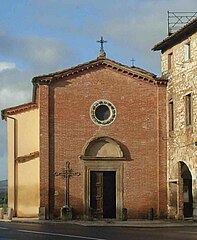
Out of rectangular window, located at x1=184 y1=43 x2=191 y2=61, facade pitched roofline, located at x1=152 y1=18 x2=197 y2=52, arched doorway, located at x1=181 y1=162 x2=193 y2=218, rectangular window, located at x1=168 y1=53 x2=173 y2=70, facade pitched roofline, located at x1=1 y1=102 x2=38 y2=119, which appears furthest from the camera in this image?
facade pitched roofline, located at x1=1 y1=102 x2=38 y2=119

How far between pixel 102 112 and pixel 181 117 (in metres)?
4.75

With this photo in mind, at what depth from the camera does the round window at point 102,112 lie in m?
38.9

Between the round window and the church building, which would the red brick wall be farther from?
the round window

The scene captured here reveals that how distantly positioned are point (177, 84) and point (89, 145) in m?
6.14

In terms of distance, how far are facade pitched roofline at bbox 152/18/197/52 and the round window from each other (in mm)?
A: 4694

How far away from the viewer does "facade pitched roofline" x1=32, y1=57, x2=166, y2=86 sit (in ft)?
126

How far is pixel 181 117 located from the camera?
37500 millimetres

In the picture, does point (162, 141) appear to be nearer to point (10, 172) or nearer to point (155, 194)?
point (155, 194)

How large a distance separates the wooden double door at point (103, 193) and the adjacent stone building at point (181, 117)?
11.0 ft

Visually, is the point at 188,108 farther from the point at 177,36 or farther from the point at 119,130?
the point at 119,130

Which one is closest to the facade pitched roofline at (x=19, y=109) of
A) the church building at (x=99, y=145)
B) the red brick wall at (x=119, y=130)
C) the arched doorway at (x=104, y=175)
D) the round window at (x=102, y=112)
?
the church building at (x=99, y=145)

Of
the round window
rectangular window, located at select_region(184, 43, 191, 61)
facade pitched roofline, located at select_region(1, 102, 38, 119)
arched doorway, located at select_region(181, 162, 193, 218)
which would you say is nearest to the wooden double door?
the round window

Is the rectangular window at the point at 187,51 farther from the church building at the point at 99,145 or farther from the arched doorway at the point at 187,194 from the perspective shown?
the arched doorway at the point at 187,194

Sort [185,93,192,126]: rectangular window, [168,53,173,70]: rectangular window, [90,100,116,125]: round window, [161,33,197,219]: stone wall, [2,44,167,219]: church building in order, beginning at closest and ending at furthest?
[161,33,197,219]: stone wall < [185,93,192,126]: rectangular window < [2,44,167,219]: church building < [90,100,116,125]: round window < [168,53,173,70]: rectangular window
